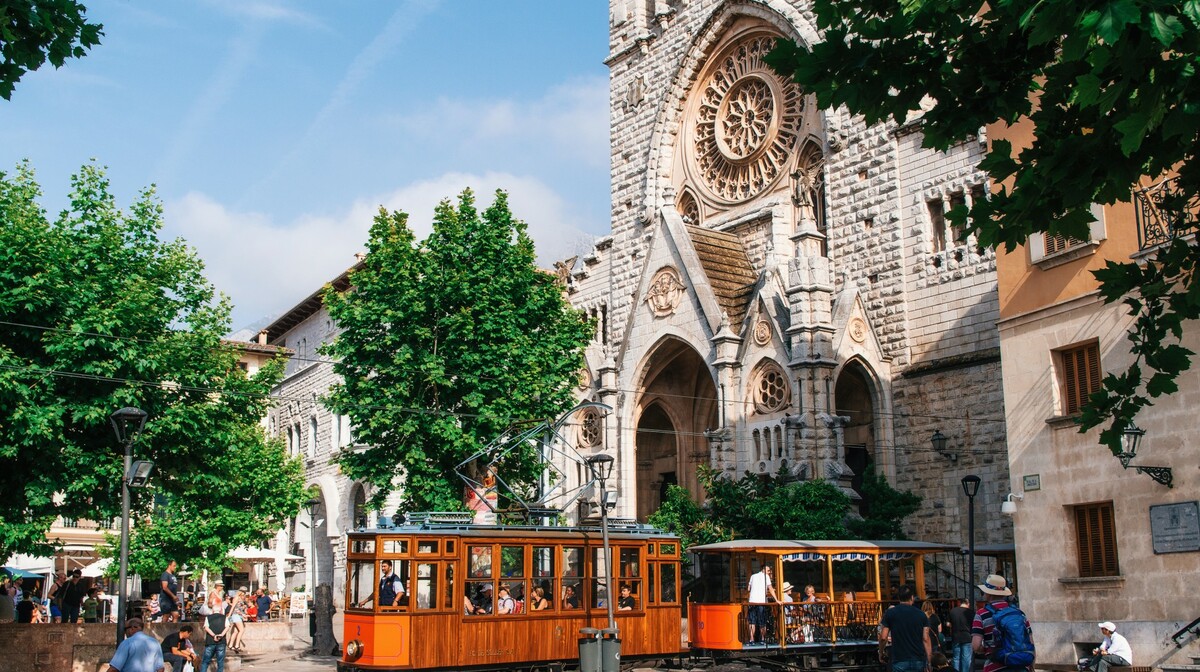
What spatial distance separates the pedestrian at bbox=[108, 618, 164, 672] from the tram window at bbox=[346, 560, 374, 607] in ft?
19.6

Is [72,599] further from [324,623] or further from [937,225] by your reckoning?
[937,225]

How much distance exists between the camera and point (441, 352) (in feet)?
90.1

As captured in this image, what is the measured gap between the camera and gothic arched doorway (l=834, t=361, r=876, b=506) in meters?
28.9

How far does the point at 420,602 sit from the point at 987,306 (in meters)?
14.1

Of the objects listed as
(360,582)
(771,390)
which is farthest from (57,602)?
(771,390)

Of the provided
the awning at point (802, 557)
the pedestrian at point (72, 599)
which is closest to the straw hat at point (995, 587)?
the awning at point (802, 557)

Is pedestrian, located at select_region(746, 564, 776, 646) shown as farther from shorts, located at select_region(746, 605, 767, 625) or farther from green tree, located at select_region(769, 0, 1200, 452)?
green tree, located at select_region(769, 0, 1200, 452)

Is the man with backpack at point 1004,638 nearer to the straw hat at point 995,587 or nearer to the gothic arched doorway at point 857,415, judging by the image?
the straw hat at point 995,587

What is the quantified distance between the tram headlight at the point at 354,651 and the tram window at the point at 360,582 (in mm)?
616

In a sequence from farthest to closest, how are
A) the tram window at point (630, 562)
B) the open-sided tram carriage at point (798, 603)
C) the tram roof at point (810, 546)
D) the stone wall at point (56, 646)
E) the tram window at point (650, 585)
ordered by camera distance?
the tram roof at point (810, 546), the tram window at point (650, 585), the open-sided tram carriage at point (798, 603), the tram window at point (630, 562), the stone wall at point (56, 646)

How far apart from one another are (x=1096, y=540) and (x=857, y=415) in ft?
39.1

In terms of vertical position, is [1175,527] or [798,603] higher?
[1175,527]

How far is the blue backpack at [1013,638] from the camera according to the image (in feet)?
35.0

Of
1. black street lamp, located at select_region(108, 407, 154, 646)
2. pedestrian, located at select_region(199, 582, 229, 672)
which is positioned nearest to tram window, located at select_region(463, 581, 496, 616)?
black street lamp, located at select_region(108, 407, 154, 646)
